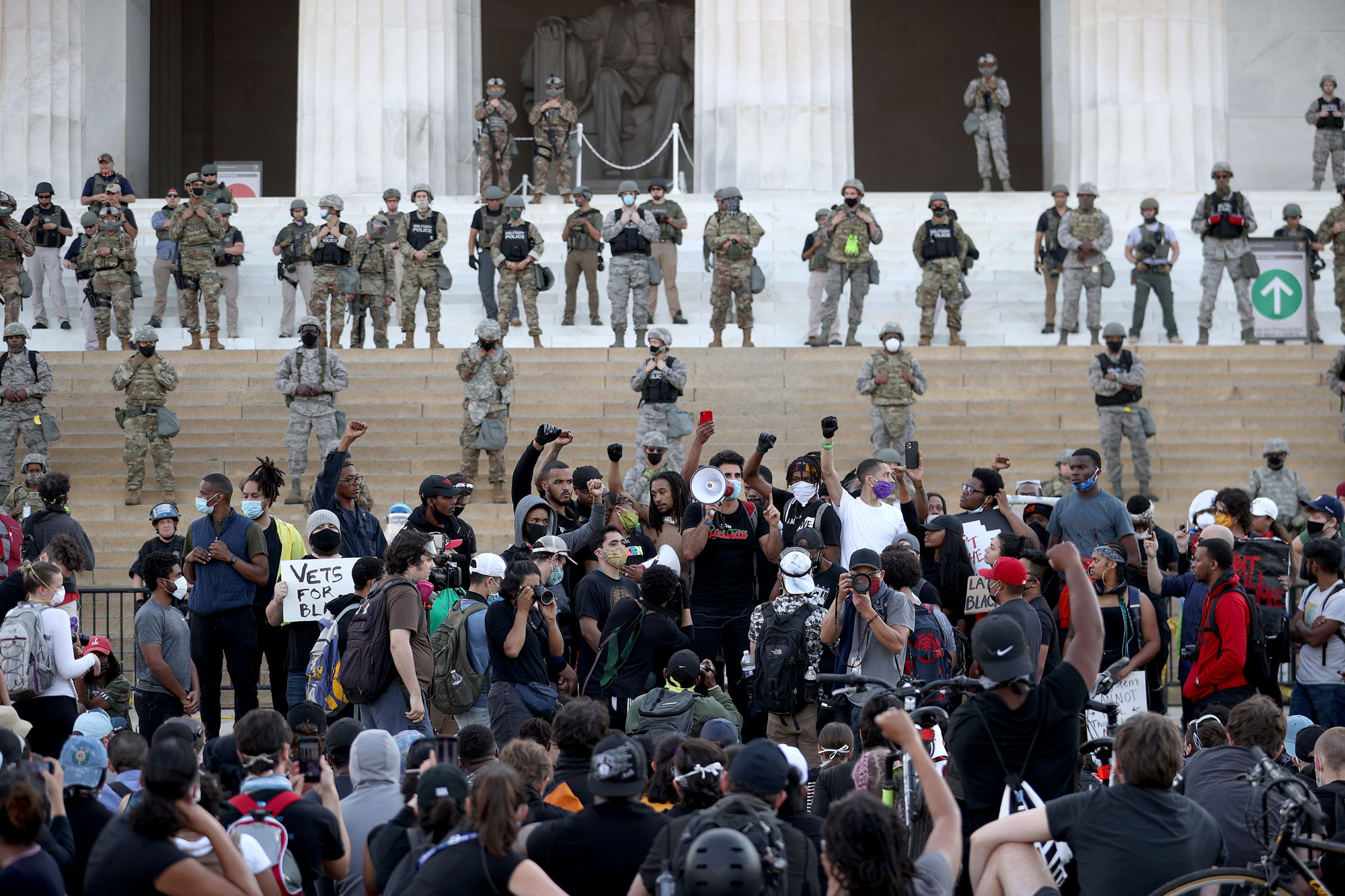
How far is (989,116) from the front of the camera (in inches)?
942

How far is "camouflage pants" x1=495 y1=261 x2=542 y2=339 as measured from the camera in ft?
58.3

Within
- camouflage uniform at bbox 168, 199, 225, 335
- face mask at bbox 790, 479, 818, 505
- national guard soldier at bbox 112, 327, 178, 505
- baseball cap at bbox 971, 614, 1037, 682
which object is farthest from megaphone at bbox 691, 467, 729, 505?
camouflage uniform at bbox 168, 199, 225, 335

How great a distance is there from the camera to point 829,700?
833cm

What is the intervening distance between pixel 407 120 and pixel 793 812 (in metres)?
20.4

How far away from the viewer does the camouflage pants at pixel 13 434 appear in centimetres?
1486

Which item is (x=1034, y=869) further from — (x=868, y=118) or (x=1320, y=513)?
(x=868, y=118)

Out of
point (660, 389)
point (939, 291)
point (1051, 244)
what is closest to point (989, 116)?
point (1051, 244)

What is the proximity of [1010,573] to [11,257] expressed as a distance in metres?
13.7

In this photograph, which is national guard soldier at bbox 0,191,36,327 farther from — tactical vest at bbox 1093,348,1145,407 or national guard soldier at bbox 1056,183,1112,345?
national guard soldier at bbox 1056,183,1112,345

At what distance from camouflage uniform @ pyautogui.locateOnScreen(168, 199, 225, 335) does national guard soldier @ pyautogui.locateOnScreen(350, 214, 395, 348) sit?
152cm

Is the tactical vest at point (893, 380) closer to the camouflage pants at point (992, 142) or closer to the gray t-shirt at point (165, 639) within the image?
the gray t-shirt at point (165, 639)

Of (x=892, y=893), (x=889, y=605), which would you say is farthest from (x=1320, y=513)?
(x=892, y=893)

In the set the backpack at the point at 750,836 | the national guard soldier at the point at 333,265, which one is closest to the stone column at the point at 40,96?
the national guard soldier at the point at 333,265

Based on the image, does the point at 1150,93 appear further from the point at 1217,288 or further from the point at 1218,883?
the point at 1218,883
